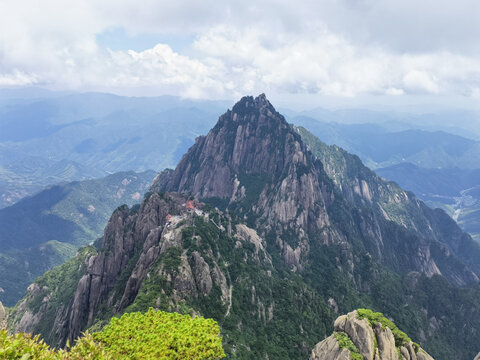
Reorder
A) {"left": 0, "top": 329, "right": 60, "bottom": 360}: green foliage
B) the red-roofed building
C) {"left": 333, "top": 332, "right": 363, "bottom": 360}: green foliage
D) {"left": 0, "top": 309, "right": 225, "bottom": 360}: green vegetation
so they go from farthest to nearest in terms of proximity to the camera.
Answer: the red-roofed building, {"left": 333, "top": 332, "right": 363, "bottom": 360}: green foliage, {"left": 0, "top": 309, "right": 225, "bottom": 360}: green vegetation, {"left": 0, "top": 329, "right": 60, "bottom": 360}: green foliage

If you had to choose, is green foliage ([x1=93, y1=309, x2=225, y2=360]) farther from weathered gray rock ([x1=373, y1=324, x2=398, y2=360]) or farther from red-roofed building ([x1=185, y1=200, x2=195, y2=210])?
red-roofed building ([x1=185, y1=200, x2=195, y2=210])

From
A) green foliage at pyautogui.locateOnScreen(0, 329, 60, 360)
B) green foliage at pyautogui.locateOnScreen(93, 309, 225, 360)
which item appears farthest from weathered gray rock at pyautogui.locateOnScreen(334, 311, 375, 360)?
green foliage at pyautogui.locateOnScreen(0, 329, 60, 360)

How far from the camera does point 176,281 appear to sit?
99.9 meters

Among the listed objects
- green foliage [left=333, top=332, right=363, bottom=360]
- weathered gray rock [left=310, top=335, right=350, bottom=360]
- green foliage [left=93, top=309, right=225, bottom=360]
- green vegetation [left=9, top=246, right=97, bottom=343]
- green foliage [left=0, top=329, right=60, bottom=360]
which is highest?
green foliage [left=0, top=329, right=60, bottom=360]

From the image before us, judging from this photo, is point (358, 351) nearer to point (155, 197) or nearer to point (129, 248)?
point (129, 248)

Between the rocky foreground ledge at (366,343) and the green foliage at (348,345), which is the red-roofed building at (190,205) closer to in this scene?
the rocky foreground ledge at (366,343)

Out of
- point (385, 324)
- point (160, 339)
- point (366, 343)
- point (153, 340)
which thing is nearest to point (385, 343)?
point (366, 343)

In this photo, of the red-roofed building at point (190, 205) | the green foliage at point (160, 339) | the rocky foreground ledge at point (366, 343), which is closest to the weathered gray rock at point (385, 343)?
the rocky foreground ledge at point (366, 343)

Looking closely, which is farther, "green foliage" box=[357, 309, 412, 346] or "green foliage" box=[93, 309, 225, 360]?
"green foliage" box=[357, 309, 412, 346]

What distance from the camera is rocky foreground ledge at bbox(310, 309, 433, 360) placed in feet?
229

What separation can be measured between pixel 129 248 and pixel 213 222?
4277cm

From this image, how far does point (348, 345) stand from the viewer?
69.8m

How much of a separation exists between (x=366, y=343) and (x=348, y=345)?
16.8 feet

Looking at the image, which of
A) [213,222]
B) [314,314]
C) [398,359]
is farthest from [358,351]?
[213,222]
